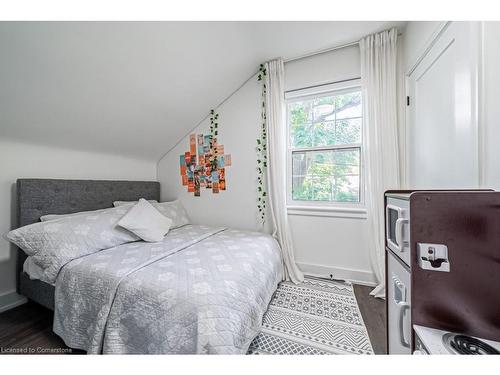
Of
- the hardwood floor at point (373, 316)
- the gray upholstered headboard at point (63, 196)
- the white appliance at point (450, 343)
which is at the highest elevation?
the gray upholstered headboard at point (63, 196)

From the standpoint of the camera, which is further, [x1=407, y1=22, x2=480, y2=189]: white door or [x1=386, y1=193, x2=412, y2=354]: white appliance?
[x1=407, y1=22, x2=480, y2=189]: white door

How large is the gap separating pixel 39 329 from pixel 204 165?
2.10 m

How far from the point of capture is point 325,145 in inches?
91.0

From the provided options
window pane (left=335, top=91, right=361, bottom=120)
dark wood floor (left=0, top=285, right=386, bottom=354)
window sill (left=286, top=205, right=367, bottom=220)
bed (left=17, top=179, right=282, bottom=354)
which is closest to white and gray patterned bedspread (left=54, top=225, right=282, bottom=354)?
bed (left=17, top=179, right=282, bottom=354)

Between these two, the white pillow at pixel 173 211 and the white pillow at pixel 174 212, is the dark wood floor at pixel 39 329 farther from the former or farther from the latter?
the white pillow at pixel 174 212

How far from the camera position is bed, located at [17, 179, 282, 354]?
3.22 ft

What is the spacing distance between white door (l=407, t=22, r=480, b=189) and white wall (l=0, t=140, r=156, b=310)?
3.20 meters

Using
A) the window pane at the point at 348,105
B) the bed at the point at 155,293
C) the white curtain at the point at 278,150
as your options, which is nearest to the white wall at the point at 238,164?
the white curtain at the point at 278,150

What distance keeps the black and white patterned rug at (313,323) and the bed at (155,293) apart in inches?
8.9

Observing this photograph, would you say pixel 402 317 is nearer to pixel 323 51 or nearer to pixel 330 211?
pixel 330 211

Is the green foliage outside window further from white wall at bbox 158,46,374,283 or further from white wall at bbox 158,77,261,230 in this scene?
white wall at bbox 158,77,261,230

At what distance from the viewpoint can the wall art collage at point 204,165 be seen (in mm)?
2650
